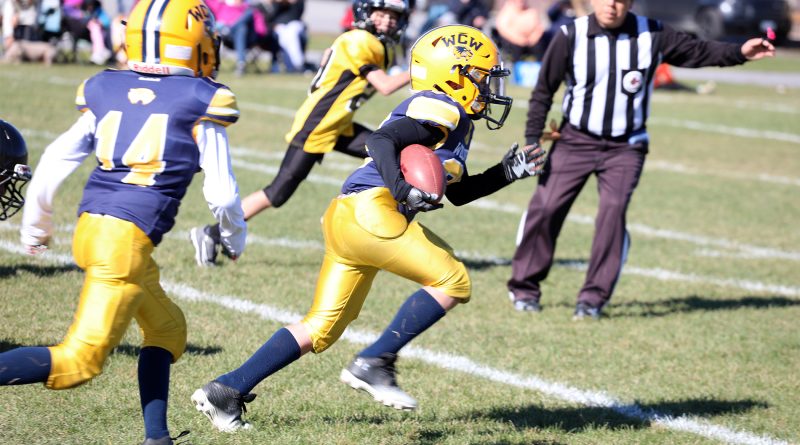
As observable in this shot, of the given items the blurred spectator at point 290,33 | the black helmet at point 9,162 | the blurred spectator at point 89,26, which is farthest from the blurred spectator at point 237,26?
the black helmet at point 9,162

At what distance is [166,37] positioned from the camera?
3574 mm

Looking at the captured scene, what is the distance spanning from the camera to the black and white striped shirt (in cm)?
614

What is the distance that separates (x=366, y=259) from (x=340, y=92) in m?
2.83

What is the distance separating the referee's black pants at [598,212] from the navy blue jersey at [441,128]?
2242mm

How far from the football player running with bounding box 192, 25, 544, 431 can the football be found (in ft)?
0.14

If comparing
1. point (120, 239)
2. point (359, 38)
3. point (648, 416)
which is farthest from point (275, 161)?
point (120, 239)

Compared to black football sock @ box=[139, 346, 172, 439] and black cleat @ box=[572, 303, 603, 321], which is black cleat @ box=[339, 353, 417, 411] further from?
black cleat @ box=[572, 303, 603, 321]

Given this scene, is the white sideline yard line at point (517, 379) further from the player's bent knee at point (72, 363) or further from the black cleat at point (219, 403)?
the player's bent knee at point (72, 363)

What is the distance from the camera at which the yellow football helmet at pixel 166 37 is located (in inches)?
141

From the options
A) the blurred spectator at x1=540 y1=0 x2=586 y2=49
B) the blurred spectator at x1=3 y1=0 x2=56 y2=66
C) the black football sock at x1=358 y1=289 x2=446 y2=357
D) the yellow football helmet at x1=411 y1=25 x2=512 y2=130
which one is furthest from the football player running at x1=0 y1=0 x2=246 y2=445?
the blurred spectator at x1=540 y1=0 x2=586 y2=49

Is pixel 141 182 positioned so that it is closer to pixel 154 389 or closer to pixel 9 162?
pixel 154 389

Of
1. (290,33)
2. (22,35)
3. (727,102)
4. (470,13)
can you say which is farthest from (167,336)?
(470,13)

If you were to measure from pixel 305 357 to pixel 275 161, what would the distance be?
5.21m

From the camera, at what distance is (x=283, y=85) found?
15.2 meters
